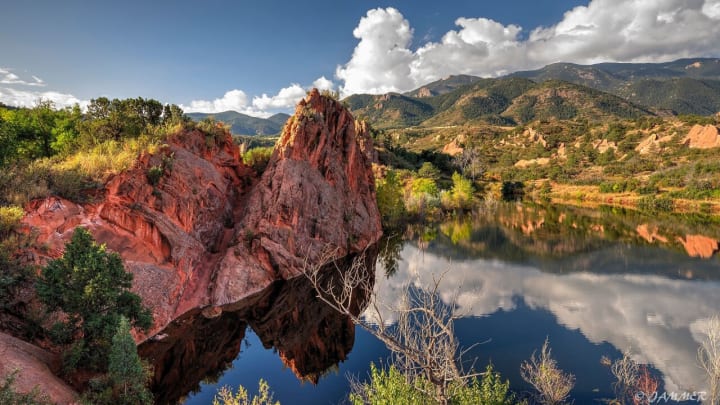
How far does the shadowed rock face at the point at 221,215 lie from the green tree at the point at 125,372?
664 centimetres

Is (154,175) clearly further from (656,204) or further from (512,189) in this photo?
(512,189)

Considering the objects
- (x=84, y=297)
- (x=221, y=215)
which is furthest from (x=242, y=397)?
(x=221, y=215)

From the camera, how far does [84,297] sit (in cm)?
1087

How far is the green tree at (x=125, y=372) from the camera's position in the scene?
31.2 feet

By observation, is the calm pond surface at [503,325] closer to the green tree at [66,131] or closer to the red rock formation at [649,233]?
the red rock formation at [649,233]

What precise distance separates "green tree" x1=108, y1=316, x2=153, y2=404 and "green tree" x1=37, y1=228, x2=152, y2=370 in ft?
5.09

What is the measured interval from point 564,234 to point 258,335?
137ft

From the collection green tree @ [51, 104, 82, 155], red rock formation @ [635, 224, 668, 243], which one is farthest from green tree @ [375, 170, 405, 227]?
green tree @ [51, 104, 82, 155]

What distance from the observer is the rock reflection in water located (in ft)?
48.7

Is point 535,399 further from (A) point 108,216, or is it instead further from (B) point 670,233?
(B) point 670,233

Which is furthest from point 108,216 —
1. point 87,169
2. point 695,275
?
point 695,275

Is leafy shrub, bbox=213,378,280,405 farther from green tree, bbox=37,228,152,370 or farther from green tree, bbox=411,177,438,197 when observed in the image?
green tree, bbox=411,177,438,197

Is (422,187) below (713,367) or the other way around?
below

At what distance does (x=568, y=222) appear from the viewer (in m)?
55.0
